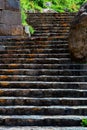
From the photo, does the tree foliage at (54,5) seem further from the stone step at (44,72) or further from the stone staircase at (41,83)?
the stone step at (44,72)

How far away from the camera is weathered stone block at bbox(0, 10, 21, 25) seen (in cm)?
1033

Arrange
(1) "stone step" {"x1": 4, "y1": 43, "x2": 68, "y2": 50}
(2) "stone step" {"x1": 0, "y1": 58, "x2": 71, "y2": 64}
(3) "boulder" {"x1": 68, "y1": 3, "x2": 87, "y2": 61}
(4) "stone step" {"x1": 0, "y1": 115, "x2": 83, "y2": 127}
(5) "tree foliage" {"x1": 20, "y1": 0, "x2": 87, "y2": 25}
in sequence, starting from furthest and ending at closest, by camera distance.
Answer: (5) "tree foliage" {"x1": 20, "y1": 0, "x2": 87, "y2": 25} < (1) "stone step" {"x1": 4, "y1": 43, "x2": 68, "y2": 50} < (2) "stone step" {"x1": 0, "y1": 58, "x2": 71, "y2": 64} < (3) "boulder" {"x1": 68, "y1": 3, "x2": 87, "y2": 61} < (4) "stone step" {"x1": 0, "y1": 115, "x2": 83, "y2": 127}

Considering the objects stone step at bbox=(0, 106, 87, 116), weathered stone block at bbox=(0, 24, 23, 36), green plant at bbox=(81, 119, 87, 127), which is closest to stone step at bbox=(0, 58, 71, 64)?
stone step at bbox=(0, 106, 87, 116)

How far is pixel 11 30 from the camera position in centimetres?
1040

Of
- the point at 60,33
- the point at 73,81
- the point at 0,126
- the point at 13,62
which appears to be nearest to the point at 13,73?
the point at 13,62

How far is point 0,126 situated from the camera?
18.3 ft

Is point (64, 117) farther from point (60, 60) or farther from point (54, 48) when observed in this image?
point (54, 48)

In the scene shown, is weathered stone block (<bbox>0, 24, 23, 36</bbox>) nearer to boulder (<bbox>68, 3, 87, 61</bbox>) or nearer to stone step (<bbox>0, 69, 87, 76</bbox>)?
stone step (<bbox>0, 69, 87, 76</bbox>)

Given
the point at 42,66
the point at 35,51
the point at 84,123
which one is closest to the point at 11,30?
the point at 35,51

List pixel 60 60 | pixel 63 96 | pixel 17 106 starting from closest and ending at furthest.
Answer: pixel 17 106 → pixel 63 96 → pixel 60 60

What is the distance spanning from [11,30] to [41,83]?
12.8ft

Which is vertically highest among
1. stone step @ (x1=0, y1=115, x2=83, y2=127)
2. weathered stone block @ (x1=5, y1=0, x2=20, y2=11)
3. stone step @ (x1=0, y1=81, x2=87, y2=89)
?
weathered stone block @ (x1=5, y1=0, x2=20, y2=11)

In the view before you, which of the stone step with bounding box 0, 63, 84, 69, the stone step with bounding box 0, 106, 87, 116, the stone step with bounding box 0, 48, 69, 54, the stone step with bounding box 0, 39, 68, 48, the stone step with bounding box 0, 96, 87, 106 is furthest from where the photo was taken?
the stone step with bounding box 0, 39, 68, 48

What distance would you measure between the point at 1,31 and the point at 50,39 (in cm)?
166
